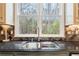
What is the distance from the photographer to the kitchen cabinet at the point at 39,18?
402 centimetres

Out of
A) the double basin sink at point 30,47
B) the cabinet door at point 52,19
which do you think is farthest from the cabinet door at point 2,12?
the double basin sink at point 30,47

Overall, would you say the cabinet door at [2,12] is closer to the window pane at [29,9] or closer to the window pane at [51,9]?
the window pane at [29,9]

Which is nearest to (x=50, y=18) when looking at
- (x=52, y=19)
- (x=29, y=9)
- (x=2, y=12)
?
(x=52, y=19)

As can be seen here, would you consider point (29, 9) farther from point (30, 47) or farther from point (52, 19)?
point (30, 47)

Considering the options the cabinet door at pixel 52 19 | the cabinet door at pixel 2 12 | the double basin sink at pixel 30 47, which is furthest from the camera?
the cabinet door at pixel 52 19

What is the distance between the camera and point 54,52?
221cm

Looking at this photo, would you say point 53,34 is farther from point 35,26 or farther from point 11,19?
point 11,19

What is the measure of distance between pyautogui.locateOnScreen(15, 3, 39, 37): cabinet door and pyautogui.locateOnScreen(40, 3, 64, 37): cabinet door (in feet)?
0.54

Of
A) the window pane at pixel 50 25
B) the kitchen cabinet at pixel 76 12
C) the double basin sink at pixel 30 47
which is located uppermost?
the kitchen cabinet at pixel 76 12

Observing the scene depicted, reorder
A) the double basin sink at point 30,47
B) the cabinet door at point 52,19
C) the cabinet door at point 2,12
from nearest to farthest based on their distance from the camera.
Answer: the double basin sink at point 30,47 → the cabinet door at point 2,12 → the cabinet door at point 52,19

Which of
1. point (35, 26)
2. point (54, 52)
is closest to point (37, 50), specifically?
point (54, 52)

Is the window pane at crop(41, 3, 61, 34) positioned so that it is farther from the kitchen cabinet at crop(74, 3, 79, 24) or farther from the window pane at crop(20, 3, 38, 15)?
the kitchen cabinet at crop(74, 3, 79, 24)

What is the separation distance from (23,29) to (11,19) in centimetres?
36

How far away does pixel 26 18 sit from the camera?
13.4ft
